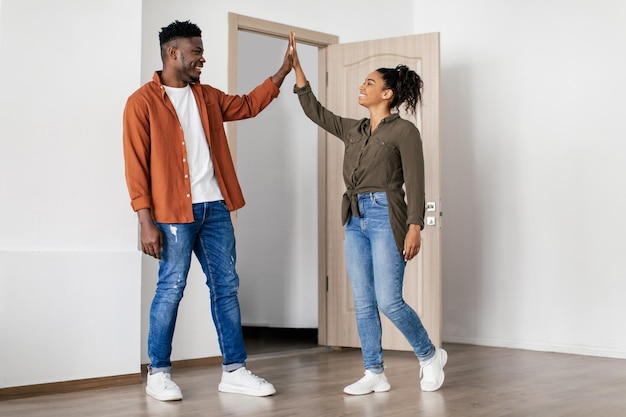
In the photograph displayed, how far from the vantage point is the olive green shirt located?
325 cm

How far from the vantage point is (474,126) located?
18.0 ft

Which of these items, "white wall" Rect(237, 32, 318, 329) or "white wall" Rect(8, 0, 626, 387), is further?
"white wall" Rect(237, 32, 318, 329)

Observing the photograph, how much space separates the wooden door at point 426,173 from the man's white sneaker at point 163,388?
187 centimetres

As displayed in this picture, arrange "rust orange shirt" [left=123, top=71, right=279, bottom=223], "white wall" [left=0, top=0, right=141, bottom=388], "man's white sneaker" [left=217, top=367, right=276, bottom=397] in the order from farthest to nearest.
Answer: "white wall" [left=0, top=0, right=141, bottom=388]
"man's white sneaker" [left=217, top=367, right=276, bottom=397]
"rust orange shirt" [left=123, top=71, right=279, bottom=223]

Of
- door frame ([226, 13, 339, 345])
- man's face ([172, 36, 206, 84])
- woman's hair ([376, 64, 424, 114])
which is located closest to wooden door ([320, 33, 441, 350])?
door frame ([226, 13, 339, 345])

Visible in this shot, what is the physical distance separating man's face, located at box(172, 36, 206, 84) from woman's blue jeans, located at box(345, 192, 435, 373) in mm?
912

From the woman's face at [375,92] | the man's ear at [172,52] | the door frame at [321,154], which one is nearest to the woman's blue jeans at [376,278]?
the woman's face at [375,92]

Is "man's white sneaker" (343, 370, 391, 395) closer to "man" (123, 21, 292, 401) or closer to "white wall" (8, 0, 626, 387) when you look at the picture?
"man" (123, 21, 292, 401)

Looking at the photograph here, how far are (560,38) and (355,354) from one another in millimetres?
2370

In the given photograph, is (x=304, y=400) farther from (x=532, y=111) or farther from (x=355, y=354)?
(x=532, y=111)

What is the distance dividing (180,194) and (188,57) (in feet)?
1.94

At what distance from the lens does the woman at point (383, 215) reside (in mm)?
3250

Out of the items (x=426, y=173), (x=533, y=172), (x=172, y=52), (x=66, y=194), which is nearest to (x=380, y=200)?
(x=172, y=52)

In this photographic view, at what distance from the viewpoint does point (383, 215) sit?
3.26 m
